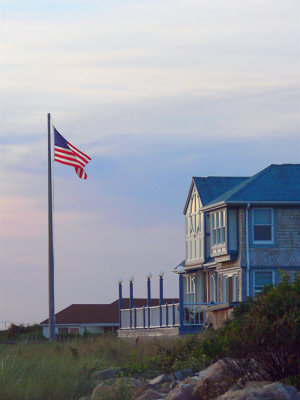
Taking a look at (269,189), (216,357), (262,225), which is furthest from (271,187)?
(216,357)

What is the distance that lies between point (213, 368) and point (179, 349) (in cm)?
867

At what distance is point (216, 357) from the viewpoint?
72.7 ft

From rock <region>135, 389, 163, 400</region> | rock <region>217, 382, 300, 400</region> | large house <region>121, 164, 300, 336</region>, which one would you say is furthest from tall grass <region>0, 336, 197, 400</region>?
large house <region>121, 164, 300, 336</region>

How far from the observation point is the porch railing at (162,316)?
3944cm

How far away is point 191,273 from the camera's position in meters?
49.1

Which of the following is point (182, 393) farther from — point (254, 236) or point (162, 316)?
point (162, 316)

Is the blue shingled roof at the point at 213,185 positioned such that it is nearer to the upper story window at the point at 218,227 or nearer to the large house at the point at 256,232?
the upper story window at the point at 218,227

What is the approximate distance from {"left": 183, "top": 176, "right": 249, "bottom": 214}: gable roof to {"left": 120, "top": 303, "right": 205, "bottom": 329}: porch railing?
19.2ft

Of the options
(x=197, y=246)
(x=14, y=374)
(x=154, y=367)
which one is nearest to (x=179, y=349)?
(x=154, y=367)

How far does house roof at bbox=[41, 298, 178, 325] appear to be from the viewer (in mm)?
72613

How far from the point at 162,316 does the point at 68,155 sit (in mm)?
11850

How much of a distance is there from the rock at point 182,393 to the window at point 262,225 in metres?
26.0

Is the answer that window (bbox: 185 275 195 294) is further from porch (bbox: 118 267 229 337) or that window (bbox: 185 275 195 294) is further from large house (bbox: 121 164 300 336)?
large house (bbox: 121 164 300 336)

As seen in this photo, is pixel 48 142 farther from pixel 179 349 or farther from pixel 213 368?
pixel 213 368
